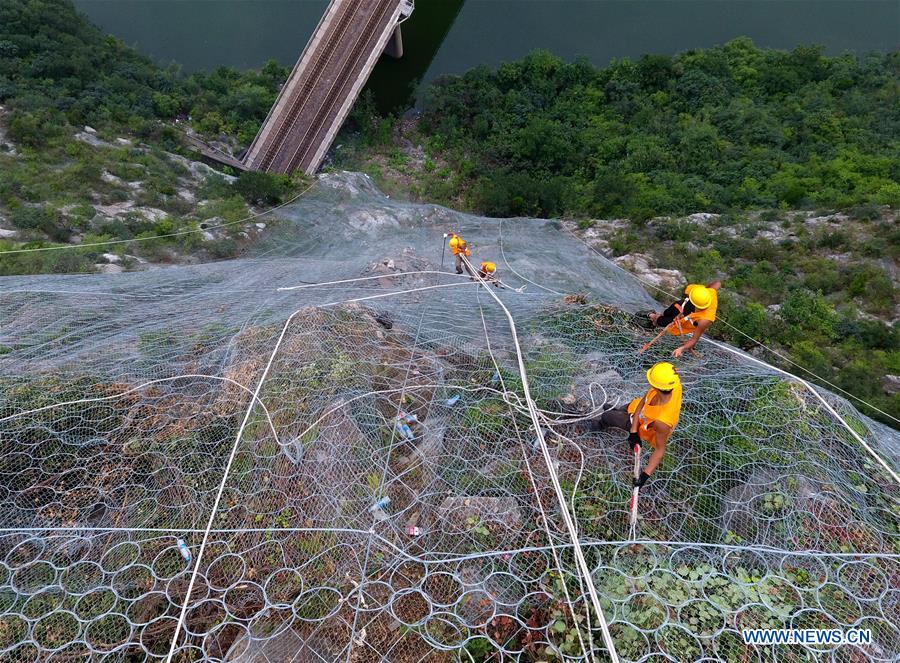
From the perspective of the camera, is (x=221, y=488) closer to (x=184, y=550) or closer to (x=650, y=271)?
(x=184, y=550)

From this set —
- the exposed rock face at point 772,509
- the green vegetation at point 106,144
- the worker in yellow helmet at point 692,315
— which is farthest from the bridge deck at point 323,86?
the exposed rock face at point 772,509

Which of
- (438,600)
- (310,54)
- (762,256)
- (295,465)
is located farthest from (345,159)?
(438,600)

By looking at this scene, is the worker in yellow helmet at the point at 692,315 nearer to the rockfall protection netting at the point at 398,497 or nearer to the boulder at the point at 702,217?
the rockfall protection netting at the point at 398,497

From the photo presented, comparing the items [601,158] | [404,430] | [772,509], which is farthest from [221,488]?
[601,158]

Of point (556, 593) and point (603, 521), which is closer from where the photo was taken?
point (556, 593)

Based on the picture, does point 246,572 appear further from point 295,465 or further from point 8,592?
point 8,592

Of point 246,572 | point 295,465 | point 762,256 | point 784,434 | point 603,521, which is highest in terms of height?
point 762,256

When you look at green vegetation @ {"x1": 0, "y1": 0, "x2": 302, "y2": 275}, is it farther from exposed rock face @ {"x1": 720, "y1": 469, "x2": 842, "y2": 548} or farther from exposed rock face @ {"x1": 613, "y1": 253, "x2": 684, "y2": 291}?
exposed rock face @ {"x1": 720, "y1": 469, "x2": 842, "y2": 548}
